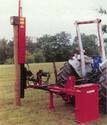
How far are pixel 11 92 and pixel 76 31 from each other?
11.0 ft

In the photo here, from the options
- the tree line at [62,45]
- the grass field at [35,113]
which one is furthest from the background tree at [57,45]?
the grass field at [35,113]

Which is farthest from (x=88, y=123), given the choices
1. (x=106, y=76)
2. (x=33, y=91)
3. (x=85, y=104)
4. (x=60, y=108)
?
(x=33, y=91)

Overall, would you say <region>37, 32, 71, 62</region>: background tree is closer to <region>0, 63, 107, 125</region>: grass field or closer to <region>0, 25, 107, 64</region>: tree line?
<region>0, 25, 107, 64</region>: tree line

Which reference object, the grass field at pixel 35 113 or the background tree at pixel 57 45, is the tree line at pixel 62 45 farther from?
the grass field at pixel 35 113

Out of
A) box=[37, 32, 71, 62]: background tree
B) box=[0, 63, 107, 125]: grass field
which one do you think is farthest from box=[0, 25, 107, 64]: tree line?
box=[0, 63, 107, 125]: grass field

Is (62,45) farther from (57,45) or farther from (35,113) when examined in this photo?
(35,113)

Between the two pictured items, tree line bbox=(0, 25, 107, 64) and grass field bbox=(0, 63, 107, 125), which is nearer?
Result: grass field bbox=(0, 63, 107, 125)

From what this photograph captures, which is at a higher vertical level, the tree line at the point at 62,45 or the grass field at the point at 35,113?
the tree line at the point at 62,45

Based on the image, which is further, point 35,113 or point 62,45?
point 62,45

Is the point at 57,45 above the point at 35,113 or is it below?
above

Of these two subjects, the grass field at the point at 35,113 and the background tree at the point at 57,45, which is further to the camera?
the background tree at the point at 57,45

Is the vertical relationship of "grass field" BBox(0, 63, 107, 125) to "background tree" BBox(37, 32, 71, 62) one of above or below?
below

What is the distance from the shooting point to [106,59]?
7.95 metres

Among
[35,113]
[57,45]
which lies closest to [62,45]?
[57,45]
